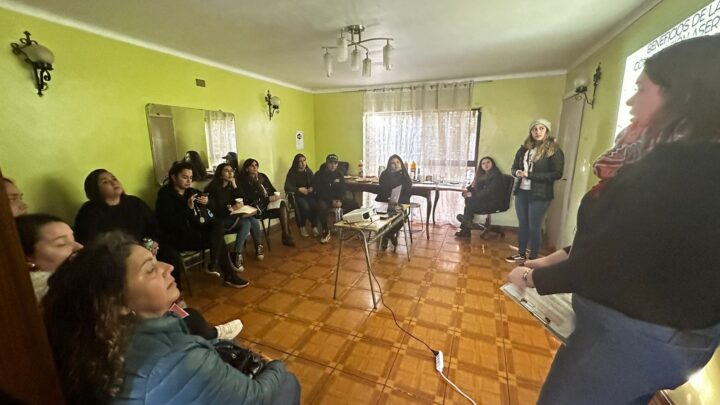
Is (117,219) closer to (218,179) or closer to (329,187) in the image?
(218,179)

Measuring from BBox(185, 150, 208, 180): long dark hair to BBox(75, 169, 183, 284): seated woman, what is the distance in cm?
76

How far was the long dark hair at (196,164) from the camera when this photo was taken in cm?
301

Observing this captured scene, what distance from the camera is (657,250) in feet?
1.87

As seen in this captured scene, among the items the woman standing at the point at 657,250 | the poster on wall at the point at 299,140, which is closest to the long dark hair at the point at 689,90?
the woman standing at the point at 657,250

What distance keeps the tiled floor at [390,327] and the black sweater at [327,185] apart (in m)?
1.00

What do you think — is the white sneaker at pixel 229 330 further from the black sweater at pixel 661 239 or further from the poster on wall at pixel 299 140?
the poster on wall at pixel 299 140

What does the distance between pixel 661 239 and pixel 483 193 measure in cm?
332

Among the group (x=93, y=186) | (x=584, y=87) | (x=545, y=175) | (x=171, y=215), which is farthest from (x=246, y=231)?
(x=584, y=87)

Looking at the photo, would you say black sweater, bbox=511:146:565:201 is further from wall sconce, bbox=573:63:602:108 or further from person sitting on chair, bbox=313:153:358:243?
person sitting on chair, bbox=313:153:358:243

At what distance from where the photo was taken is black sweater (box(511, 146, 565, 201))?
8.55 ft

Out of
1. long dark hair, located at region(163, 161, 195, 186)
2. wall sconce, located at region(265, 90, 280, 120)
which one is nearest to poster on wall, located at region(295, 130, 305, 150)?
wall sconce, located at region(265, 90, 280, 120)

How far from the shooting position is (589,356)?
0.68 meters

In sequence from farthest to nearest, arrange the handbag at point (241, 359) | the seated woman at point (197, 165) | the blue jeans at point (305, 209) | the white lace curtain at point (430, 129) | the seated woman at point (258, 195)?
1. the white lace curtain at point (430, 129)
2. the blue jeans at point (305, 209)
3. the seated woman at point (258, 195)
4. the seated woman at point (197, 165)
5. the handbag at point (241, 359)

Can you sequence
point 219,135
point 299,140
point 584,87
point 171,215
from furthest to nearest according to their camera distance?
point 299,140 → point 219,135 → point 584,87 → point 171,215
